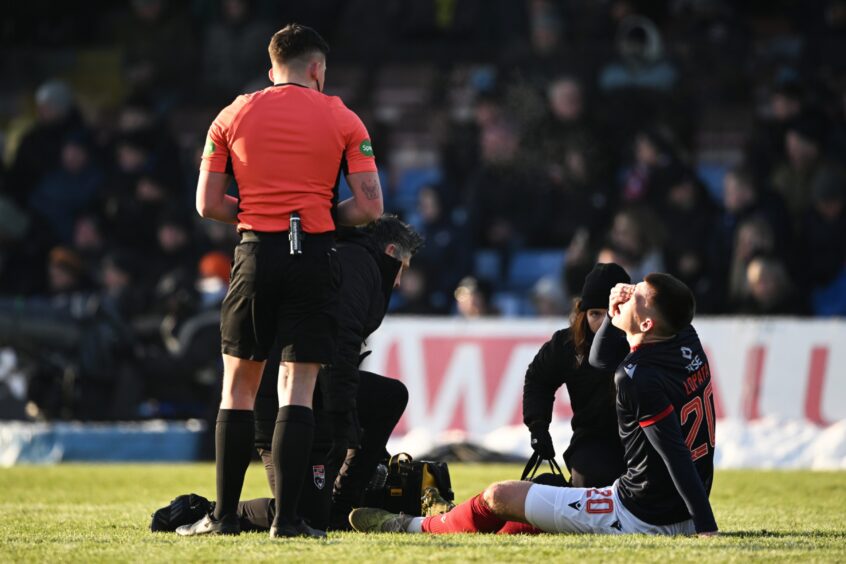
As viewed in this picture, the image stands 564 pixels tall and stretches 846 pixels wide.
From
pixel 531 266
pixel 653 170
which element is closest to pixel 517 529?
pixel 653 170

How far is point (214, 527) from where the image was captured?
6.39 meters

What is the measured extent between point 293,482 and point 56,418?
28.5ft

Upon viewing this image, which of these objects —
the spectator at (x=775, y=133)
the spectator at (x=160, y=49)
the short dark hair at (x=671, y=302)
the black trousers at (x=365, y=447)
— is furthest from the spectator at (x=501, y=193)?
the short dark hair at (x=671, y=302)

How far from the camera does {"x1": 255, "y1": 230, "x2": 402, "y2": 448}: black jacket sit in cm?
679

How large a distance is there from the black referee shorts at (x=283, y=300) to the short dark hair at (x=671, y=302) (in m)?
1.31

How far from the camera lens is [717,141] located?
17.0 meters

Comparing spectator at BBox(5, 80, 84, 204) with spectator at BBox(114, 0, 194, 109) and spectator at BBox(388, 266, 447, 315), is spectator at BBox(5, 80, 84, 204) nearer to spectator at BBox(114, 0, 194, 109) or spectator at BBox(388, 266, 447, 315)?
spectator at BBox(114, 0, 194, 109)

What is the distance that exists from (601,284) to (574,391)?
51 cm

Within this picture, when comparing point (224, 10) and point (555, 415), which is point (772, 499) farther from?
point (224, 10)

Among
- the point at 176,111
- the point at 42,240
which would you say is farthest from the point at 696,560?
the point at 176,111

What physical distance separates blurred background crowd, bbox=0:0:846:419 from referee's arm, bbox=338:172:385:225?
25.0 ft

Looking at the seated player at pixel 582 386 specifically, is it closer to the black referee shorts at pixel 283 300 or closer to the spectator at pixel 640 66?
the black referee shorts at pixel 283 300

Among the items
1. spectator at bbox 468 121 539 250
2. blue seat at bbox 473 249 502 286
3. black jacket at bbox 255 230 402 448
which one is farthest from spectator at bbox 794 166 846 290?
black jacket at bbox 255 230 402 448

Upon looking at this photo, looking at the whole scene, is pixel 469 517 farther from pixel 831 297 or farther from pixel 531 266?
pixel 531 266
